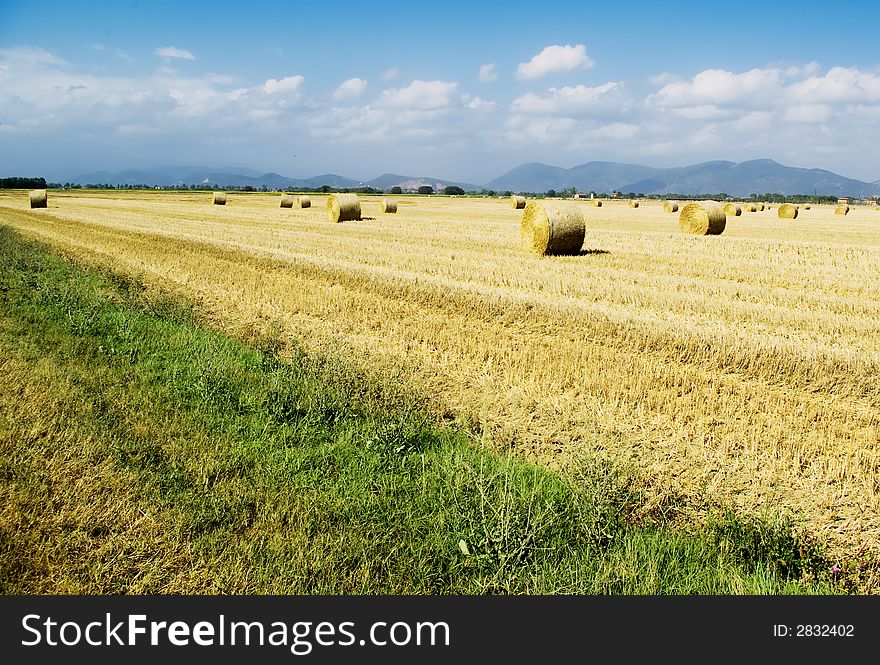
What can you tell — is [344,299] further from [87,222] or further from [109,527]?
[87,222]

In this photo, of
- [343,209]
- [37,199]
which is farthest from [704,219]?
[37,199]

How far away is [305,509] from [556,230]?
13.8 metres

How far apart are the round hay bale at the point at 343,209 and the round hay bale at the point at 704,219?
623 inches

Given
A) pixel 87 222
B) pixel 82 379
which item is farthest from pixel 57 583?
pixel 87 222

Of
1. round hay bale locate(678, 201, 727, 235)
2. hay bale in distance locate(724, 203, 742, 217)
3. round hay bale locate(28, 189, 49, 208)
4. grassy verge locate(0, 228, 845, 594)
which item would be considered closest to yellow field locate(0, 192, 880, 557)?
grassy verge locate(0, 228, 845, 594)

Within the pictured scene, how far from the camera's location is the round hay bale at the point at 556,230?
16844mm

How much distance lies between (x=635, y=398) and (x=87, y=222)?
30.3 meters

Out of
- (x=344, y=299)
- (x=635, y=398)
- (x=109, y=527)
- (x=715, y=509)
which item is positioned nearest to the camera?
(x=109, y=527)

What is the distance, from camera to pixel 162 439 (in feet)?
16.9

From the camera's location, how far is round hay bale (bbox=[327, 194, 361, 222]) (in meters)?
31.1

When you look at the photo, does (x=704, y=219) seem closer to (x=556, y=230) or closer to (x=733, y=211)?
(x=556, y=230)

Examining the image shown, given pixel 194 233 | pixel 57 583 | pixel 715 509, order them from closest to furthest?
pixel 57 583 → pixel 715 509 → pixel 194 233

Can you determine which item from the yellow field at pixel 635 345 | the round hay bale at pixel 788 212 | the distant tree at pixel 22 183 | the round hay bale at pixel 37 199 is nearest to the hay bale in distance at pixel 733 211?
the round hay bale at pixel 788 212

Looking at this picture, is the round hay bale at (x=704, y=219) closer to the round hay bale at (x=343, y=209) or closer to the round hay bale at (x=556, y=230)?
the round hay bale at (x=556, y=230)
